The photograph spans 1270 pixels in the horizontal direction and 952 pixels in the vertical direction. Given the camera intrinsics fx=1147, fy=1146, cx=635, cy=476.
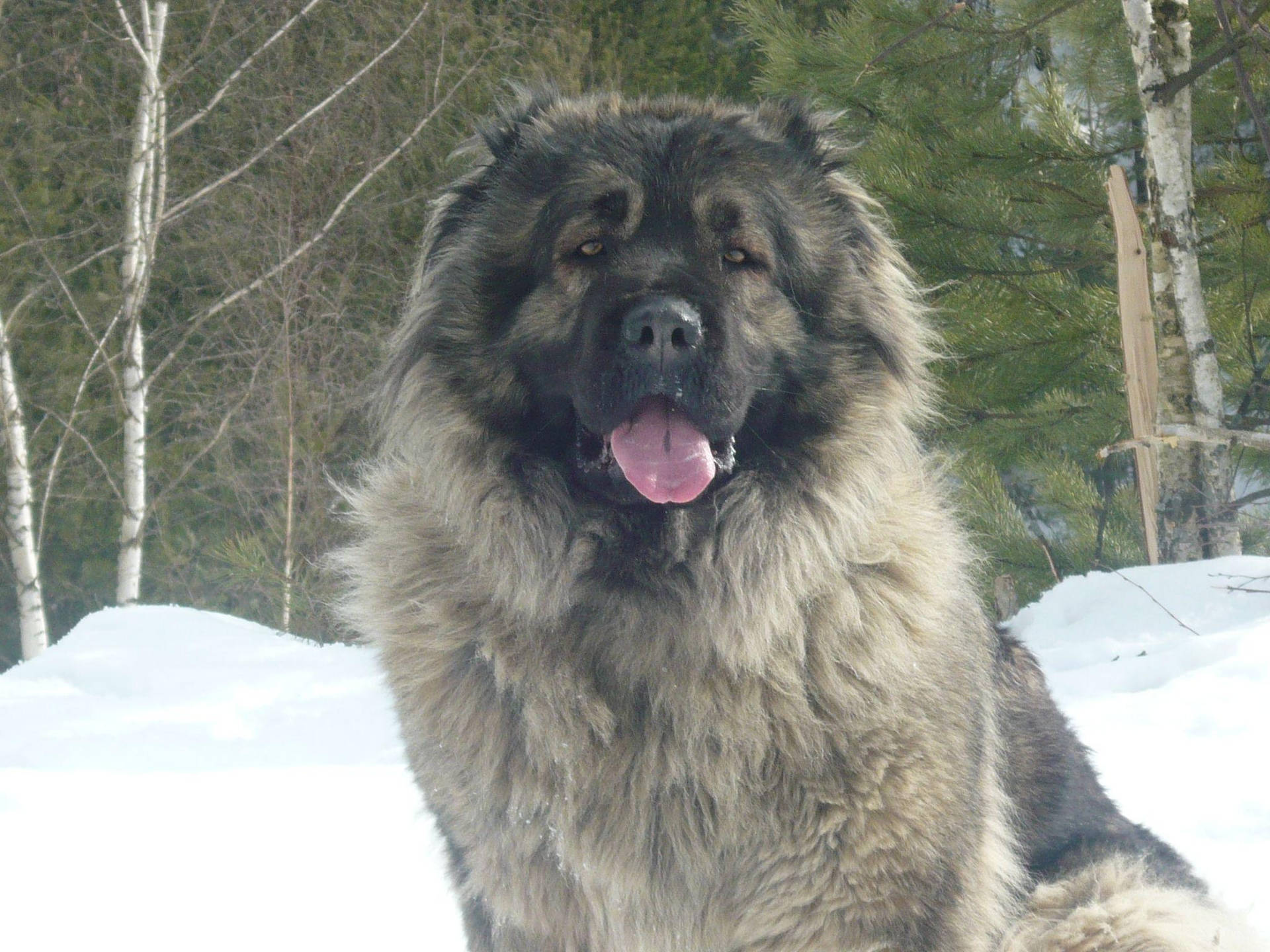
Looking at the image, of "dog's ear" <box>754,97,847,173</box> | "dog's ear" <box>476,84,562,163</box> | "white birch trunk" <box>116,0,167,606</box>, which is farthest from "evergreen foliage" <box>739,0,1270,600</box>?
"white birch trunk" <box>116,0,167,606</box>

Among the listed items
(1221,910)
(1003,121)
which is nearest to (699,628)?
(1221,910)

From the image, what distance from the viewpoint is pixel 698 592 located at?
8.01 ft

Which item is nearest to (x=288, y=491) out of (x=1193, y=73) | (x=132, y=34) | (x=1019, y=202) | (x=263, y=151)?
(x=263, y=151)

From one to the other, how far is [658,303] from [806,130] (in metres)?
0.80

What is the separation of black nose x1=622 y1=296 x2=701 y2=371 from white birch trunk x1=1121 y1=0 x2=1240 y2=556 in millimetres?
4263

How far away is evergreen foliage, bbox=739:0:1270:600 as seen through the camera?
670 centimetres

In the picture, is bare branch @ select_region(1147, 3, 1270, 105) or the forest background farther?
the forest background

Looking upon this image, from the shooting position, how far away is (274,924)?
120 inches

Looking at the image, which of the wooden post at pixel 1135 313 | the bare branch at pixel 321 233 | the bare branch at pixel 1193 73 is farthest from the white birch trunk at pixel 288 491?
the bare branch at pixel 1193 73

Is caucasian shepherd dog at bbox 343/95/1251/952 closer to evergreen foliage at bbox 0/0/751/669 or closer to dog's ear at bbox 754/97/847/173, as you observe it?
dog's ear at bbox 754/97/847/173

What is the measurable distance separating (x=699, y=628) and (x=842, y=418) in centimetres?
58

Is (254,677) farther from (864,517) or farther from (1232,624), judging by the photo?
(1232,624)

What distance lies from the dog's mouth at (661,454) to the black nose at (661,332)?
0.36 ft

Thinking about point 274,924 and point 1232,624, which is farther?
point 1232,624
